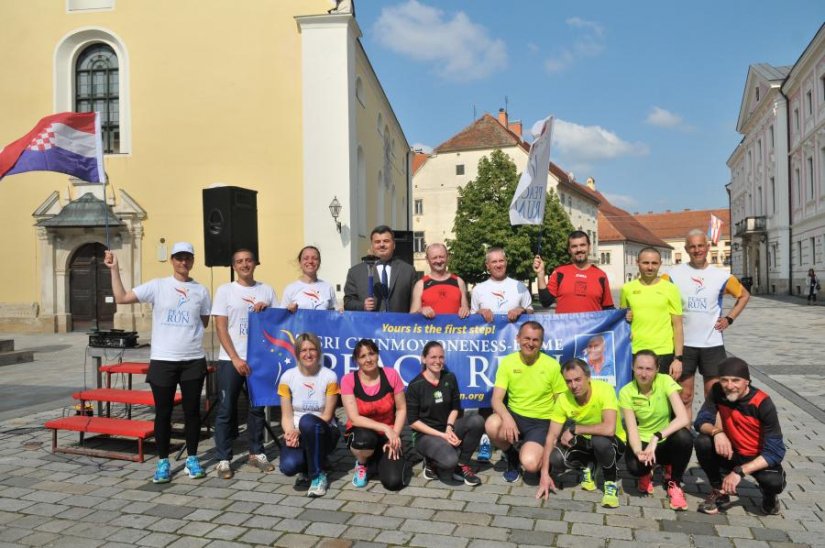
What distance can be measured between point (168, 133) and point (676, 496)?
1858 cm

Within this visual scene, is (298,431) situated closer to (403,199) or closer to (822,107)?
(403,199)

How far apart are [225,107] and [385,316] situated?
1523 centimetres

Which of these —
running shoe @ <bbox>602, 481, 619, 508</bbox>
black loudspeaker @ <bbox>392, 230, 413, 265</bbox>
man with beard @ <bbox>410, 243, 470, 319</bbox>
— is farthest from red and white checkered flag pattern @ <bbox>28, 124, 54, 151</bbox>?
black loudspeaker @ <bbox>392, 230, 413, 265</bbox>

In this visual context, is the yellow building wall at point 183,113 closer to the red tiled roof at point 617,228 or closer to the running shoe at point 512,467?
the running shoe at point 512,467

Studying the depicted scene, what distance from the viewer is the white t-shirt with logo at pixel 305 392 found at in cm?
528

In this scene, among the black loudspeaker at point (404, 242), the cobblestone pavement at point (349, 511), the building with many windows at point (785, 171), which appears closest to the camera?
the cobblestone pavement at point (349, 511)

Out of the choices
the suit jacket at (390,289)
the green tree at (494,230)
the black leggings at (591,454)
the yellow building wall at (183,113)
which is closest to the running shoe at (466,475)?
the black leggings at (591,454)

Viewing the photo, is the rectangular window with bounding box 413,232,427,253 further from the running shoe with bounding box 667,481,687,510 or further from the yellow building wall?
the running shoe with bounding box 667,481,687,510

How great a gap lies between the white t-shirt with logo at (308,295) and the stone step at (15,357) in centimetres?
975

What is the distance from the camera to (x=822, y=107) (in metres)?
33.5

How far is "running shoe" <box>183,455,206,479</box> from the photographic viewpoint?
533 centimetres

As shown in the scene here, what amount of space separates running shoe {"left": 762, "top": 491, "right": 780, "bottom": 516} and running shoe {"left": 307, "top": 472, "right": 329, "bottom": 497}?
3135 millimetres

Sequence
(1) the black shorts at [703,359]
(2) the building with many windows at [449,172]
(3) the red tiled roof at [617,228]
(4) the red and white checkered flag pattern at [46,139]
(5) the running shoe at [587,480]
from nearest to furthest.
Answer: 1. (5) the running shoe at [587,480]
2. (1) the black shorts at [703,359]
3. (4) the red and white checkered flag pattern at [46,139]
4. (2) the building with many windows at [449,172]
5. (3) the red tiled roof at [617,228]

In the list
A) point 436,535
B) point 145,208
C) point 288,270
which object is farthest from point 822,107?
point 436,535
